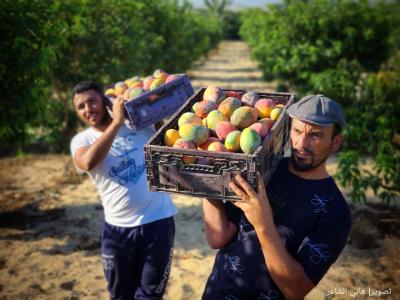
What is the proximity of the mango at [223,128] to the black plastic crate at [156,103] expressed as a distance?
813mm

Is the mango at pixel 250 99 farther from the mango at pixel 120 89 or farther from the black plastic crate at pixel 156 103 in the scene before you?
the mango at pixel 120 89

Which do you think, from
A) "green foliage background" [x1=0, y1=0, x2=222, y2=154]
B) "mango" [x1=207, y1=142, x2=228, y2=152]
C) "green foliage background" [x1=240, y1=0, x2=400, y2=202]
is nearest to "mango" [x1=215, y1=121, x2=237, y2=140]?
"mango" [x1=207, y1=142, x2=228, y2=152]

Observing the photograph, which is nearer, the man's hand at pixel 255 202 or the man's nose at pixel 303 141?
the man's hand at pixel 255 202

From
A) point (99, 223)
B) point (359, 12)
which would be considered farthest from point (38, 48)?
point (359, 12)

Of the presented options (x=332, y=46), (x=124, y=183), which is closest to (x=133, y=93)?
(x=124, y=183)

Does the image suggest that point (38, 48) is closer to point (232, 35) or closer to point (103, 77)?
point (103, 77)

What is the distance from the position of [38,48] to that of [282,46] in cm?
647

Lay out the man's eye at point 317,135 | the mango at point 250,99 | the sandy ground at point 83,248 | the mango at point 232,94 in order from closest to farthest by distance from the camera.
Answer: the man's eye at point 317,135, the mango at point 250,99, the mango at point 232,94, the sandy ground at point 83,248

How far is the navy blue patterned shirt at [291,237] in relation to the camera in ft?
5.98

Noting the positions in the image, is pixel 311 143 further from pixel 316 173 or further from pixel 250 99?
pixel 250 99

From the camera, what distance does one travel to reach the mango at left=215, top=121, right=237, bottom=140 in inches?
79.0

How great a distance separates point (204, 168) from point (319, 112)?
64 centimetres

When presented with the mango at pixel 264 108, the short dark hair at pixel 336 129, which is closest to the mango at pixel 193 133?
the mango at pixel 264 108

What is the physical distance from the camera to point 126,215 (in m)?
2.90
